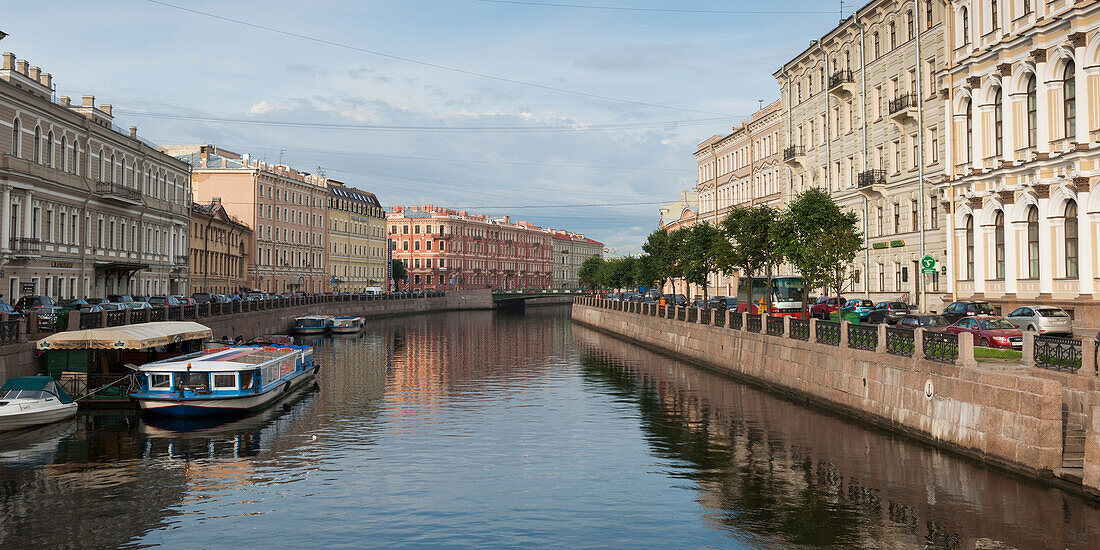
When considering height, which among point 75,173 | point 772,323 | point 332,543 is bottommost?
point 332,543

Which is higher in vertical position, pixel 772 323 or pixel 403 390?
pixel 772 323

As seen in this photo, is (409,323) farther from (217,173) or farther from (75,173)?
(75,173)

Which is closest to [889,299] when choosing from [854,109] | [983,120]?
[854,109]

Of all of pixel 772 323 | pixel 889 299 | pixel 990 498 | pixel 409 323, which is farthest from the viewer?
pixel 409 323

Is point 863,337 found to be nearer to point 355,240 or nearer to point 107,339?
point 107,339

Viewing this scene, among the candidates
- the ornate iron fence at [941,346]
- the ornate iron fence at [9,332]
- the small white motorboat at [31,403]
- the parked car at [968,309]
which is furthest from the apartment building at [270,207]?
the ornate iron fence at [941,346]

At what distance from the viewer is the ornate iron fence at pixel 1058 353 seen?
64.1 feet

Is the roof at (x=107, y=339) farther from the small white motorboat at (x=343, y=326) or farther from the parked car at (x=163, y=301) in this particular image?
the small white motorboat at (x=343, y=326)

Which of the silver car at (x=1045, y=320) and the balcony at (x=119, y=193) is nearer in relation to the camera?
the silver car at (x=1045, y=320)

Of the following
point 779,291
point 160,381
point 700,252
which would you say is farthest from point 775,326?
point 700,252

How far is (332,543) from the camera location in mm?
16875

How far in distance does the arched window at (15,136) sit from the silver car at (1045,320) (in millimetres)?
48875

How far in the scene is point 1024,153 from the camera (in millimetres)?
38125

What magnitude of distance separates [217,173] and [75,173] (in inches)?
2024
